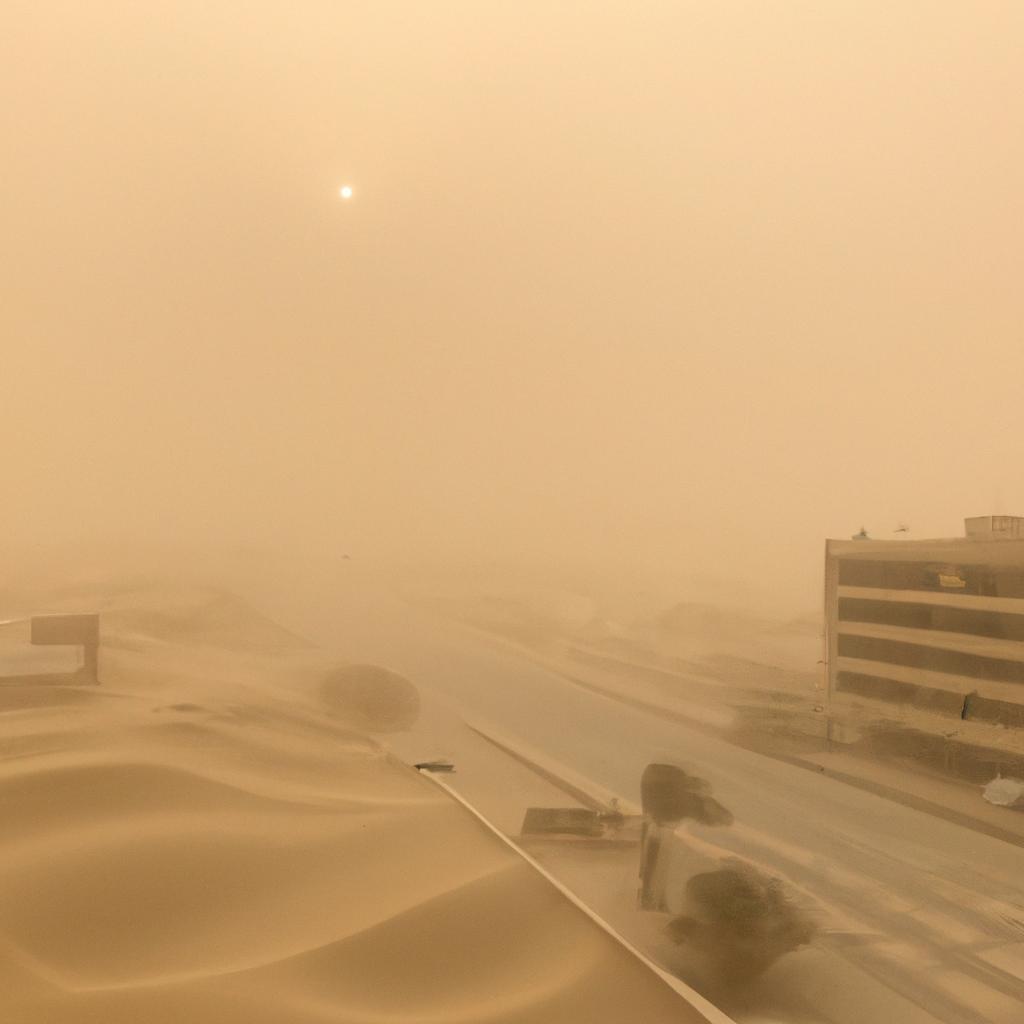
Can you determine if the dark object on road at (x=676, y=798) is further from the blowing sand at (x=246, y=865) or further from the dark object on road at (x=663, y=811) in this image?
the blowing sand at (x=246, y=865)

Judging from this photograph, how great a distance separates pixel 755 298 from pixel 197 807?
1.05 m

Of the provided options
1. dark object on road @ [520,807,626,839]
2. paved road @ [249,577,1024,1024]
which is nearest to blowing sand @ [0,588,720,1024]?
dark object on road @ [520,807,626,839]

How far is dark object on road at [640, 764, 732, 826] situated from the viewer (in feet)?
3.37

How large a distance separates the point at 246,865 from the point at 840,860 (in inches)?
29.6

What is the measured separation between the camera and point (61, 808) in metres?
1.05

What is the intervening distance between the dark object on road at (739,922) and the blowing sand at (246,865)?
0.25 ft

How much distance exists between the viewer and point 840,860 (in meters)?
0.94

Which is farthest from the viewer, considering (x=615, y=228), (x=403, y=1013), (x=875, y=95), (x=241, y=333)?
(x=241, y=333)

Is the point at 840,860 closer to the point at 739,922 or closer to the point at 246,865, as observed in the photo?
the point at 739,922

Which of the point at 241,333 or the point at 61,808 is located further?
the point at 241,333

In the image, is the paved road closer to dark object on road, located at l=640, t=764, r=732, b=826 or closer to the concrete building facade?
dark object on road, located at l=640, t=764, r=732, b=826

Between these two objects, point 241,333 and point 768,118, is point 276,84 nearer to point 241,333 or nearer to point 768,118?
point 241,333

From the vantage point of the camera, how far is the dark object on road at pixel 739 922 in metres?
0.91

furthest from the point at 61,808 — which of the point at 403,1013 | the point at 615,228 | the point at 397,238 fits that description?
the point at 615,228
